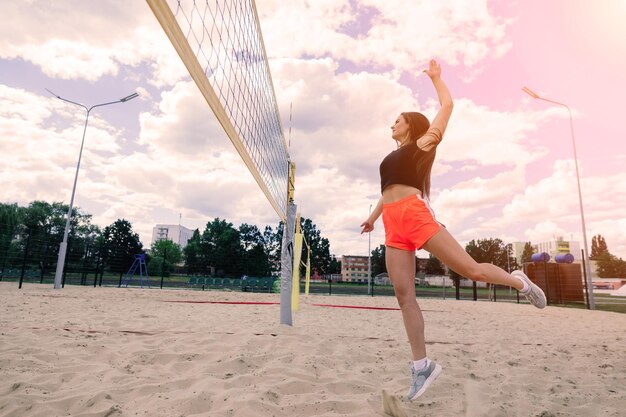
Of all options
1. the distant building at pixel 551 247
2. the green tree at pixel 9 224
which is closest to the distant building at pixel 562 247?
the distant building at pixel 551 247

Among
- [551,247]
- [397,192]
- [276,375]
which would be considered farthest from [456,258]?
[551,247]

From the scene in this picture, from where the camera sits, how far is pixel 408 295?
1.94 m

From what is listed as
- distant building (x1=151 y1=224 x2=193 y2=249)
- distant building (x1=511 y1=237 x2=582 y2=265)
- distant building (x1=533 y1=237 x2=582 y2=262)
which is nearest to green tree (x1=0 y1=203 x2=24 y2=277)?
distant building (x1=533 y1=237 x2=582 y2=262)

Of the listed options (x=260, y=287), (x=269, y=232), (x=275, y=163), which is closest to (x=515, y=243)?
(x=269, y=232)

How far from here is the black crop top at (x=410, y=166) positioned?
77.2 inches

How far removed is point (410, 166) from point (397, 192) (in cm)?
16

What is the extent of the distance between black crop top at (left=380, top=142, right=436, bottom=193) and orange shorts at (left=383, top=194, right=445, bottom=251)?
0.36ft

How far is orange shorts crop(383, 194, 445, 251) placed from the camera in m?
1.83

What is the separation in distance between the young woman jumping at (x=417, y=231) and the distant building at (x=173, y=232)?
128m

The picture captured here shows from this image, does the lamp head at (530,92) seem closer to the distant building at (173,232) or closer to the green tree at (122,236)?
the green tree at (122,236)

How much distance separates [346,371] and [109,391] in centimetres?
144

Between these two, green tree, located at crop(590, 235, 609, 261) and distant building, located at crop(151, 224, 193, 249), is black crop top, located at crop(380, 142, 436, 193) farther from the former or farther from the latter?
distant building, located at crop(151, 224, 193, 249)

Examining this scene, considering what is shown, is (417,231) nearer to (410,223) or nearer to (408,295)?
(410,223)

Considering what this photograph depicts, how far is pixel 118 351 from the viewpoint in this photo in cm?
270
